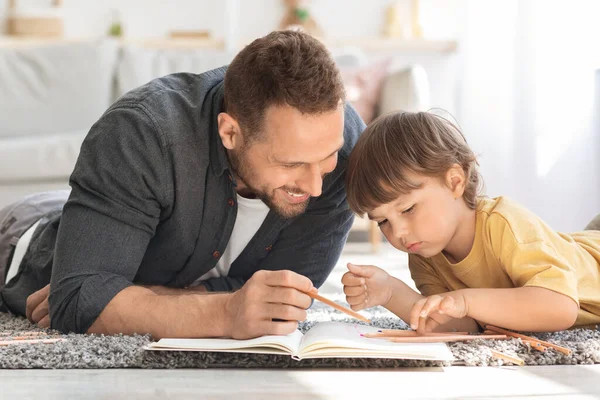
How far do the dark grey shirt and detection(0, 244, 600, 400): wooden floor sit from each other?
28cm

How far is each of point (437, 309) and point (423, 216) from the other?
225 mm

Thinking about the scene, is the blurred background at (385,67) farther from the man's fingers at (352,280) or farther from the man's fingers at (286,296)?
the man's fingers at (286,296)

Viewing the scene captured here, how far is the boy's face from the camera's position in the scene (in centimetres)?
157

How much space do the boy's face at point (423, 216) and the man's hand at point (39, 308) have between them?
0.71 m

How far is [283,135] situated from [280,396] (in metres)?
0.59

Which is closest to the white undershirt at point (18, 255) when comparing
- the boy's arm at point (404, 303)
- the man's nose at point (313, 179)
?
the man's nose at point (313, 179)

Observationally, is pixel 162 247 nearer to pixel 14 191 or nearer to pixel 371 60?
pixel 14 191

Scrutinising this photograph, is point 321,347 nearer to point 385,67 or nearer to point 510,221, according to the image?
point 510,221

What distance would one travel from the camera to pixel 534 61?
4043 mm

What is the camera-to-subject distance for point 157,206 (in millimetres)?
1585

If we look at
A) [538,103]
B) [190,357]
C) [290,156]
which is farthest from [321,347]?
[538,103]

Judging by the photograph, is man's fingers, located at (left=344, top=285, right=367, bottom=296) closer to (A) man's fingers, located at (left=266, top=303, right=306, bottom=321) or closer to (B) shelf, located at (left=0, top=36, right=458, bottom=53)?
(A) man's fingers, located at (left=266, top=303, right=306, bottom=321)

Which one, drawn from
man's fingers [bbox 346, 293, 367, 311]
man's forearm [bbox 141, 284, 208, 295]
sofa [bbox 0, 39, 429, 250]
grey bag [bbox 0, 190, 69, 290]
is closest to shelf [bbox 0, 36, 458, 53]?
sofa [bbox 0, 39, 429, 250]

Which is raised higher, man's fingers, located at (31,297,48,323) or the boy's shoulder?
the boy's shoulder
